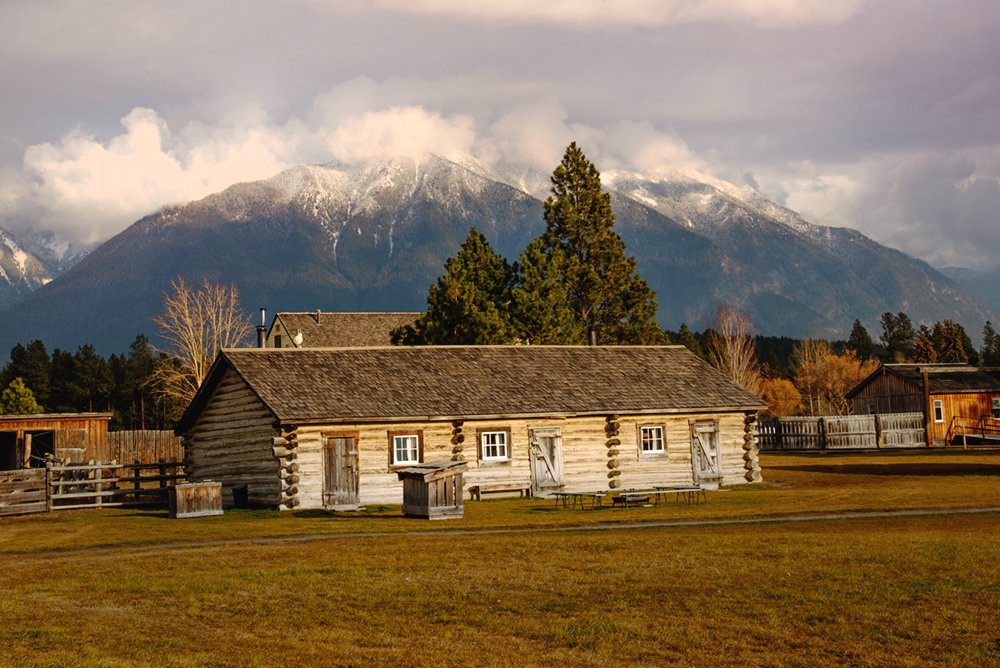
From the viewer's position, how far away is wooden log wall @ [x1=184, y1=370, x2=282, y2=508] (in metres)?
38.9

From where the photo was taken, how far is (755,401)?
151ft

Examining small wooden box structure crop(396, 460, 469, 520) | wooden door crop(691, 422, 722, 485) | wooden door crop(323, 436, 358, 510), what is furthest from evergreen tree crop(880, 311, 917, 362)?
small wooden box structure crop(396, 460, 469, 520)

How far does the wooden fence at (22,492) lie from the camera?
37281 mm

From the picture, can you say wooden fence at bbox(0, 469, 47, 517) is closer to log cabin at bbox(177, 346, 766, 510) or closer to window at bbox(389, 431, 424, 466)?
log cabin at bbox(177, 346, 766, 510)

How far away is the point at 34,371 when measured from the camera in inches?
3883

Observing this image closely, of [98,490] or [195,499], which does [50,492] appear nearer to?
[98,490]

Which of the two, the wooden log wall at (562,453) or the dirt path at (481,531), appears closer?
the dirt path at (481,531)

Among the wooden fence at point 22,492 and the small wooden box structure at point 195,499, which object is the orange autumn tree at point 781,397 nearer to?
the small wooden box structure at point 195,499

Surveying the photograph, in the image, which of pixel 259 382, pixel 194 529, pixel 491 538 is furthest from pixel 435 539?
pixel 259 382

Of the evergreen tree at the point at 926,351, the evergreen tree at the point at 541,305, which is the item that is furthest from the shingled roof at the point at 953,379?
the evergreen tree at the point at 926,351

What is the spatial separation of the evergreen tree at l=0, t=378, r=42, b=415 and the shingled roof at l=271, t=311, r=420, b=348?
58.1ft

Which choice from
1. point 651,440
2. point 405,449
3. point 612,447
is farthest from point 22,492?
point 651,440

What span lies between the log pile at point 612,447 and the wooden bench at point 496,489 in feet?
11.3

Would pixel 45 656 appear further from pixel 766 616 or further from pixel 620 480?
pixel 620 480
